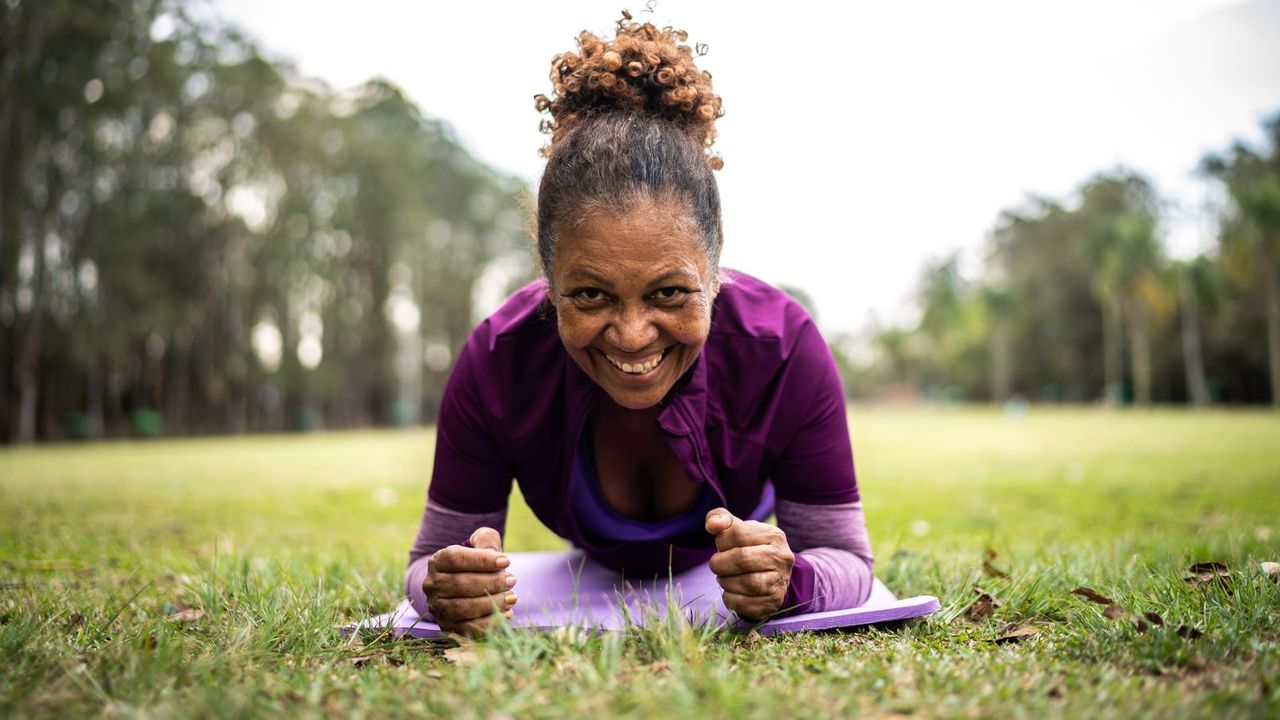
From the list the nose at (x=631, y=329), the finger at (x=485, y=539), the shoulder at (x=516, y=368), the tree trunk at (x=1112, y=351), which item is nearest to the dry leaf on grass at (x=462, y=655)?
the finger at (x=485, y=539)

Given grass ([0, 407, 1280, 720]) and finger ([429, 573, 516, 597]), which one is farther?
finger ([429, 573, 516, 597])

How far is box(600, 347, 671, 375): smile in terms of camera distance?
2.37 meters

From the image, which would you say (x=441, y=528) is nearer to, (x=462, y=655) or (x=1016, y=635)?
(x=462, y=655)

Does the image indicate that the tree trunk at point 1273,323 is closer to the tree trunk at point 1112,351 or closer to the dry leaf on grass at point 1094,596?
the tree trunk at point 1112,351

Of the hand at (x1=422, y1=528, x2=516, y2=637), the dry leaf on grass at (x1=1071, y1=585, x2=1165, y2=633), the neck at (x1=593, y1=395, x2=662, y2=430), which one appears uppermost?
the neck at (x1=593, y1=395, x2=662, y2=430)

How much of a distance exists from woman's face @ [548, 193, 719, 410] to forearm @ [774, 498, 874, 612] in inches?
26.3

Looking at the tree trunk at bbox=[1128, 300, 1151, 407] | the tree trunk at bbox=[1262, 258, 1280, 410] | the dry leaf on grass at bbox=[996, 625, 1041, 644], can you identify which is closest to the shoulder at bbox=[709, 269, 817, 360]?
the dry leaf on grass at bbox=[996, 625, 1041, 644]

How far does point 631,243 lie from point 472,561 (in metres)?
0.94

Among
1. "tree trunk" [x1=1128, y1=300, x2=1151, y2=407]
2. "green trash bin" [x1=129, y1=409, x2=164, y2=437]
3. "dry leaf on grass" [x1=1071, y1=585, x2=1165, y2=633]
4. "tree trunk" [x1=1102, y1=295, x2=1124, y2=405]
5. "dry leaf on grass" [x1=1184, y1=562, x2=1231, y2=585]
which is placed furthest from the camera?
"tree trunk" [x1=1102, y1=295, x2=1124, y2=405]

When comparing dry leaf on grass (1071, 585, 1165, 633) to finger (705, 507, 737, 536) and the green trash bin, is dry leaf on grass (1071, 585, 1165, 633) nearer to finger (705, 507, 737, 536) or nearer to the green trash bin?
finger (705, 507, 737, 536)

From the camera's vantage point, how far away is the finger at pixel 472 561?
7.29 ft

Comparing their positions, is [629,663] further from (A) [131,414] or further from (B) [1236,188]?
(B) [1236,188]

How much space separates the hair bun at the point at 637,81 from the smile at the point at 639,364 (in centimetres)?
64

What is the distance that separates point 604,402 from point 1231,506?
5.11 meters
